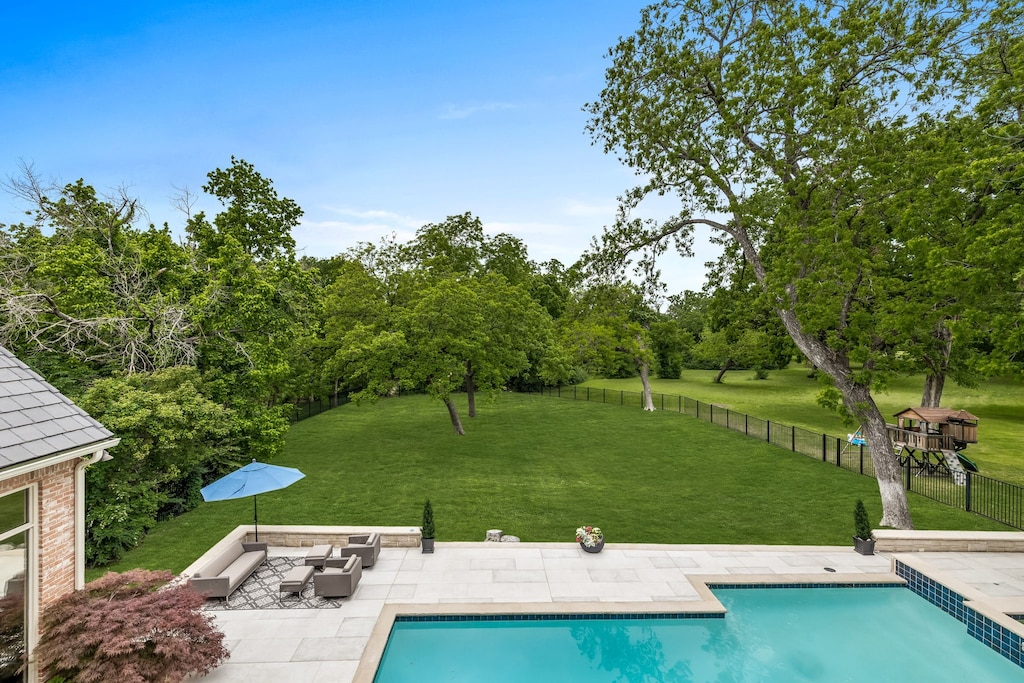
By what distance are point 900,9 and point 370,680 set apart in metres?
17.5

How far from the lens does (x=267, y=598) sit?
9.16 metres

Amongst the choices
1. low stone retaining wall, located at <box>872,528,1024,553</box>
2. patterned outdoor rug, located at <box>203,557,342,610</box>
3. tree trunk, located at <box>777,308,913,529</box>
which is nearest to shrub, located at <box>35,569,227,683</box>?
patterned outdoor rug, located at <box>203,557,342,610</box>

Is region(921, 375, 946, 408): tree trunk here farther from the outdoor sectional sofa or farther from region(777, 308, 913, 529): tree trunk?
the outdoor sectional sofa

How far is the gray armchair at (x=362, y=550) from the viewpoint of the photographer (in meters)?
9.80

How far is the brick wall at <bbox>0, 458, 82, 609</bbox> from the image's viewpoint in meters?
5.95

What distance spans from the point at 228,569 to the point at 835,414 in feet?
108

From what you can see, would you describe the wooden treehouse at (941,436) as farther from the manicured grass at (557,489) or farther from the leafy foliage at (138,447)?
the leafy foliage at (138,447)

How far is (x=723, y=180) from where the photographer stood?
14711 mm

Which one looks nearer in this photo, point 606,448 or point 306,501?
point 306,501

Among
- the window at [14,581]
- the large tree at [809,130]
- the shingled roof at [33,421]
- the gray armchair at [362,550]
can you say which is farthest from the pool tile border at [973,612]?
the window at [14,581]

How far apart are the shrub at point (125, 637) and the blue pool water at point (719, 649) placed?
8.57 ft

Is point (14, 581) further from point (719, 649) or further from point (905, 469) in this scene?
point (905, 469)

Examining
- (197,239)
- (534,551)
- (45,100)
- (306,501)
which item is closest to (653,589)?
(534,551)

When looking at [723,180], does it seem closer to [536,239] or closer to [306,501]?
[306,501]
